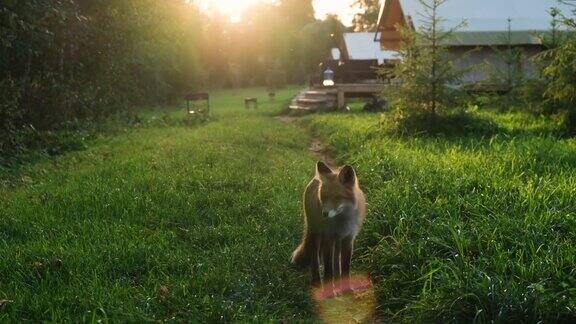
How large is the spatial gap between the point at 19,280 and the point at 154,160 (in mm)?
5419

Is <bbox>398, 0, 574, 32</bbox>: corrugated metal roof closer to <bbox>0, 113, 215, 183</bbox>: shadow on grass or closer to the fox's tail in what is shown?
<bbox>0, 113, 215, 183</bbox>: shadow on grass

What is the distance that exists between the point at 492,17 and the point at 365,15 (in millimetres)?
56039

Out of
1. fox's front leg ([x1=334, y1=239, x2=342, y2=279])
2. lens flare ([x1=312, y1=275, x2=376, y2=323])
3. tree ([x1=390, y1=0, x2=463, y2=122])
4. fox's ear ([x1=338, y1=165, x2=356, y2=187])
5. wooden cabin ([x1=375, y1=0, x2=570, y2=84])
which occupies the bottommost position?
lens flare ([x1=312, y1=275, x2=376, y2=323])

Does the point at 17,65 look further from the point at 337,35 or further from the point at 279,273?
the point at 337,35

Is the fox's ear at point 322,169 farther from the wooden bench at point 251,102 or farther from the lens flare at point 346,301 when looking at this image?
the wooden bench at point 251,102

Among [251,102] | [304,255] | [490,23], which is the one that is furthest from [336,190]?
[251,102]

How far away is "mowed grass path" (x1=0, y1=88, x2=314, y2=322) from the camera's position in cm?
411

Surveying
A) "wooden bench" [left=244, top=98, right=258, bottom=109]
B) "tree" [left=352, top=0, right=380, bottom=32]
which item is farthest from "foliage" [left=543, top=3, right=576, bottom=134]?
"tree" [left=352, top=0, right=380, bottom=32]

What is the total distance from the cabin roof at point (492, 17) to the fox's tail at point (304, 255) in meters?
17.7

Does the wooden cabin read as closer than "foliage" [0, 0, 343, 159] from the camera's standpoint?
No

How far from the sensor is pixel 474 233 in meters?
4.88

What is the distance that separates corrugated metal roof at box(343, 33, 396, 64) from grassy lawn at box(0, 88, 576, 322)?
3145cm

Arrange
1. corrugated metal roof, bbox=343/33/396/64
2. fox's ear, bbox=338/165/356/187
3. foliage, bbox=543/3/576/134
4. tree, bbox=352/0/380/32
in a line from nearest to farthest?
fox's ear, bbox=338/165/356/187, foliage, bbox=543/3/576/134, corrugated metal roof, bbox=343/33/396/64, tree, bbox=352/0/380/32

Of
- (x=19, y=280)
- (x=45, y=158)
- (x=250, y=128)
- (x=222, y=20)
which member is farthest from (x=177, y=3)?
(x=222, y=20)
